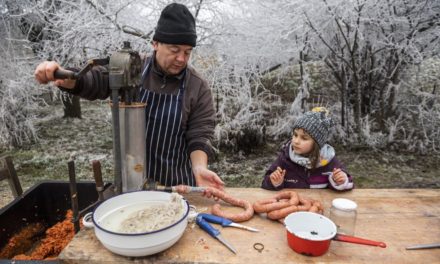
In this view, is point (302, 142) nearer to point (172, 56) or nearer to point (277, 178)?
point (277, 178)

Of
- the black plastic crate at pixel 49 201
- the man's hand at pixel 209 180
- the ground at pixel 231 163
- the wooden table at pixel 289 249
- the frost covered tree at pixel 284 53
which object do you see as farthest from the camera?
the frost covered tree at pixel 284 53

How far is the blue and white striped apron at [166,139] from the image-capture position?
2.41m

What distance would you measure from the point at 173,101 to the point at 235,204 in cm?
90

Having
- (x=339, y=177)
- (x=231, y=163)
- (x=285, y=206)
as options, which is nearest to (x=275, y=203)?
(x=285, y=206)

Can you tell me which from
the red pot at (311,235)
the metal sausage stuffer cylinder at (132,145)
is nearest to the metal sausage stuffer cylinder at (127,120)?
the metal sausage stuffer cylinder at (132,145)

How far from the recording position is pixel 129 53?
5.44 feet

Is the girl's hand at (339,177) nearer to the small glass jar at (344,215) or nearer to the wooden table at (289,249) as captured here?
the wooden table at (289,249)

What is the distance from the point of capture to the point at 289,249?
1.54 meters

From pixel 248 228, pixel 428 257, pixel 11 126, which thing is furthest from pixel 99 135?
pixel 428 257

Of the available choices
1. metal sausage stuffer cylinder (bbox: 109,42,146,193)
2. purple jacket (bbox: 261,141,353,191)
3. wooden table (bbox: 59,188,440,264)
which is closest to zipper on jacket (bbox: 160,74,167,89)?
metal sausage stuffer cylinder (bbox: 109,42,146,193)

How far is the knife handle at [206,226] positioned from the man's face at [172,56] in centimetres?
104

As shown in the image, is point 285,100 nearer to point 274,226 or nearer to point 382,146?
point 382,146

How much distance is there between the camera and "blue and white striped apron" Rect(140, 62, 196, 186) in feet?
7.89

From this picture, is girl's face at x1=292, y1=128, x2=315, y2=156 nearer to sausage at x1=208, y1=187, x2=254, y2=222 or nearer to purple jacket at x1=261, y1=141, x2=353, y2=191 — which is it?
purple jacket at x1=261, y1=141, x2=353, y2=191
